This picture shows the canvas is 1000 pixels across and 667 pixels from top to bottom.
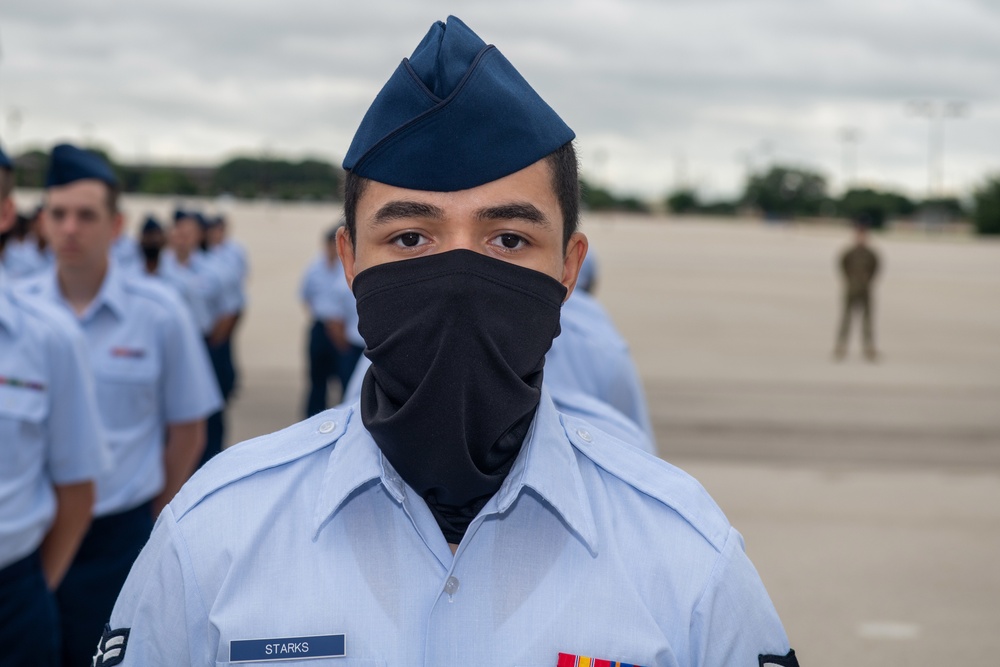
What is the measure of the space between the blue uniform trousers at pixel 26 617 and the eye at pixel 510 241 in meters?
1.97

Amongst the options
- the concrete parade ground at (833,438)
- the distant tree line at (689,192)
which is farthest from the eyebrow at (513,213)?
the distant tree line at (689,192)

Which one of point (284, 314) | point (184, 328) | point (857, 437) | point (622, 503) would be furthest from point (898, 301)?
point (622, 503)

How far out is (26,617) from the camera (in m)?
2.95

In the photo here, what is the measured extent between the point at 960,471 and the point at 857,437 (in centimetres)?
135

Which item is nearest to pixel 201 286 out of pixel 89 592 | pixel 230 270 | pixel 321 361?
pixel 321 361

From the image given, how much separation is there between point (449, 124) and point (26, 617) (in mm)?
2073

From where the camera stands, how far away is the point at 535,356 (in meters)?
1.70

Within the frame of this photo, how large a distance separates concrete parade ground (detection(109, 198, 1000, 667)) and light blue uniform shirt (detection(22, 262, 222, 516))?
303cm

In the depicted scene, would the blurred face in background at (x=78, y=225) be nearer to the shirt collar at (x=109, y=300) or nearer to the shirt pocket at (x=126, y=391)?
the shirt collar at (x=109, y=300)

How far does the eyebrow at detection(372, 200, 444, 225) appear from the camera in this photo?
1632 millimetres

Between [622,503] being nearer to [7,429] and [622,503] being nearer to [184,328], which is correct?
[7,429]

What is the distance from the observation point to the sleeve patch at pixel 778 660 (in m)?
1.57

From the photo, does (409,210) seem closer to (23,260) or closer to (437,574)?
(437,574)

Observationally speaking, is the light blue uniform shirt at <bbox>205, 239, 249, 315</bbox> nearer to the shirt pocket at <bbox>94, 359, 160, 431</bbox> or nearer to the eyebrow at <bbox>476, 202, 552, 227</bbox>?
the shirt pocket at <bbox>94, 359, 160, 431</bbox>
